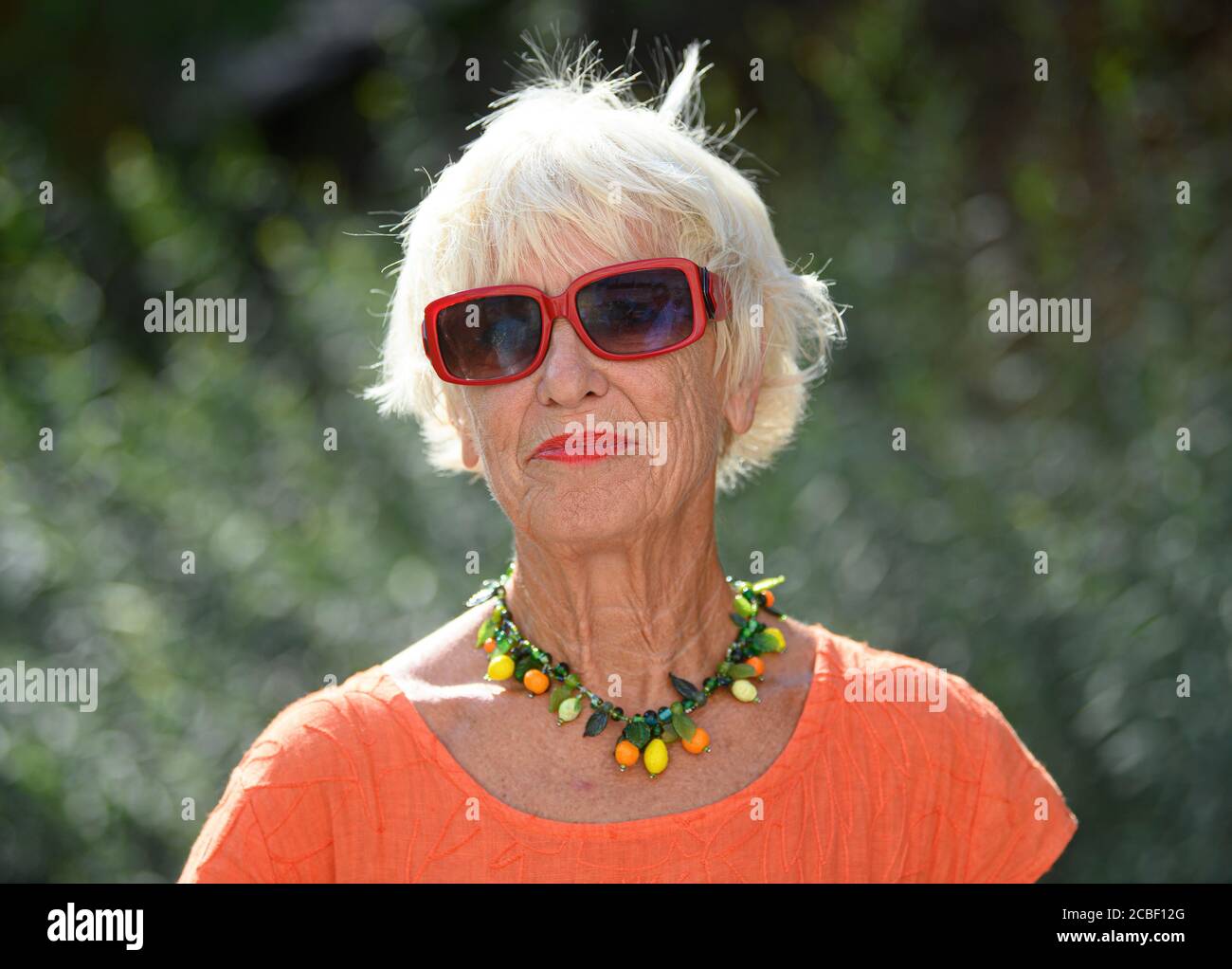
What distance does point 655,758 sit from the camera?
1.86 m

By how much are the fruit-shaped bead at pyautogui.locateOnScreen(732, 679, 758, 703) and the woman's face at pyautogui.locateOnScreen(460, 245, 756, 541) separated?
291mm

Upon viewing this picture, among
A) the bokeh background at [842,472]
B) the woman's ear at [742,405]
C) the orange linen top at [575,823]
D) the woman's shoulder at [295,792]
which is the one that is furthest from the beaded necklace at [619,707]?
the bokeh background at [842,472]

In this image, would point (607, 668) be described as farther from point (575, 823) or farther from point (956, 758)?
point (956, 758)

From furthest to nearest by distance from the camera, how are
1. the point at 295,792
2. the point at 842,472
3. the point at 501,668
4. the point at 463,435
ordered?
the point at 842,472
the point at 463,435
the point at 501,668
the point at 295,792

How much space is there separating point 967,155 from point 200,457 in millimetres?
3698

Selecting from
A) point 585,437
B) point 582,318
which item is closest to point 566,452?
point 585,437

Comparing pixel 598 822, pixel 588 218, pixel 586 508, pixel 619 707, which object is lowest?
pixel 598 822

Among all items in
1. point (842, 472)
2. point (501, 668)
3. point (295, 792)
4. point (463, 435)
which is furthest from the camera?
point (842, 472)

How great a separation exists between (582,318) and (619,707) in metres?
0.60

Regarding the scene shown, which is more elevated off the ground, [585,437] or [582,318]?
[582,318]

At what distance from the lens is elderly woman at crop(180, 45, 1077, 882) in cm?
181

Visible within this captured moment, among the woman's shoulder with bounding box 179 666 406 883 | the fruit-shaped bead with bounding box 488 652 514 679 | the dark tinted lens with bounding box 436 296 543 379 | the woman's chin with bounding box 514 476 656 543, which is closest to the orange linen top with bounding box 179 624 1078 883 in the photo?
the woman's shoulder with bounding box 179 666 406 883

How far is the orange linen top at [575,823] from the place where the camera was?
5.88 ft
